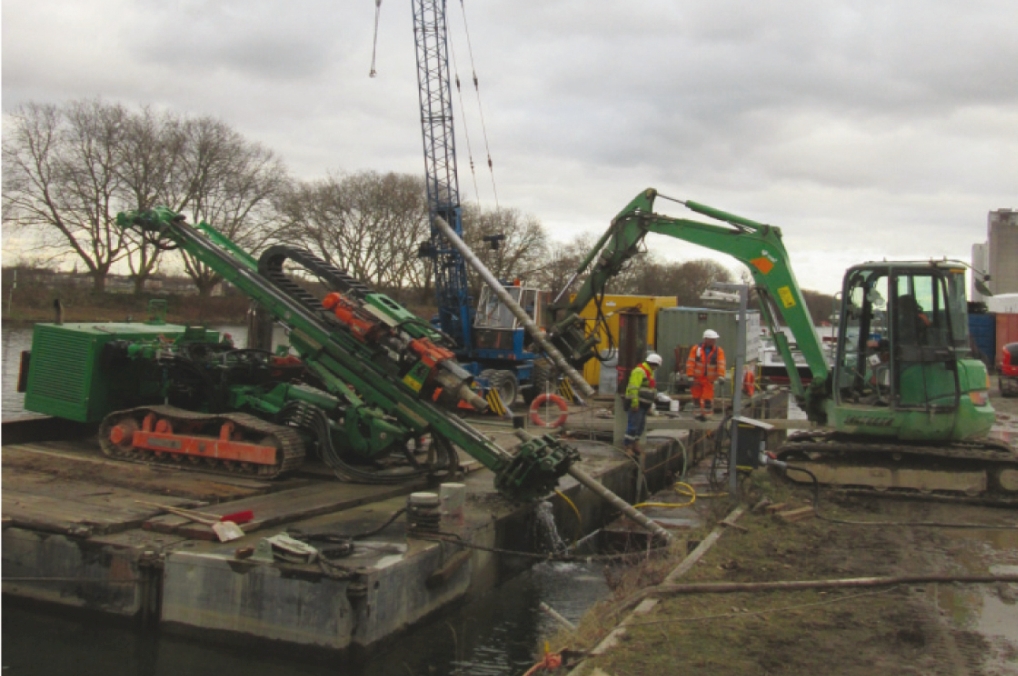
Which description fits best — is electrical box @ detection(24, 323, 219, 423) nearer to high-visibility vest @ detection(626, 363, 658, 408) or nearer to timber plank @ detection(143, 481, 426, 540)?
timber plank @ detection(143, 481, 426, 540)

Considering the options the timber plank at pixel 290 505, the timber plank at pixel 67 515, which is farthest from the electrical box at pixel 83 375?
the timber plank at pixel 290 505

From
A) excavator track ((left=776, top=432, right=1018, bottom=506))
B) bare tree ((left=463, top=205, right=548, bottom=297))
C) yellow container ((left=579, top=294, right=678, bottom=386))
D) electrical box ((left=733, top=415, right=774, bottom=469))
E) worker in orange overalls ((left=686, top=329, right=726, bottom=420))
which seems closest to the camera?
excavator track ((left=776, top=432, right=1018, bottom=506))

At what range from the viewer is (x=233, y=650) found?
7.39 m

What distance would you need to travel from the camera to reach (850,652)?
562cm

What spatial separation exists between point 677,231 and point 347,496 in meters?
5.16

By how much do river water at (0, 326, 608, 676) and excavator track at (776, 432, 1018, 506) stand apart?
12.0ft

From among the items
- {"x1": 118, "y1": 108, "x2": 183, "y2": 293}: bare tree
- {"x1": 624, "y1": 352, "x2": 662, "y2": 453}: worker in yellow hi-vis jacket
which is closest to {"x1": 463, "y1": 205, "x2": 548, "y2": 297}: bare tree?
{"x1": 118, "y1": 108, "x2": 183, "y2": 293}: bare tree

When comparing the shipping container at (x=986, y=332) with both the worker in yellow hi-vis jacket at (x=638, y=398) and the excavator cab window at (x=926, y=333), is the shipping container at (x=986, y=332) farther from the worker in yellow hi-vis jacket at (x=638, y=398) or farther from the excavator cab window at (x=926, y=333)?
the excavator cab window at (x=926, y=333)

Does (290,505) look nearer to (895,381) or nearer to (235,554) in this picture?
(235,554)

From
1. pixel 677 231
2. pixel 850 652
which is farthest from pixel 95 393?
pixel 850 652

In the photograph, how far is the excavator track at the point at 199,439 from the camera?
32.3ft

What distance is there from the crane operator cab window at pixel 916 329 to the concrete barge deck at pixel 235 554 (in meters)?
4.44

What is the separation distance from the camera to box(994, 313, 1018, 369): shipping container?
3497 centimetres

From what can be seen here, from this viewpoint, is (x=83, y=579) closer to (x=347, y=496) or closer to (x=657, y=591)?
(x=347, y=496)
